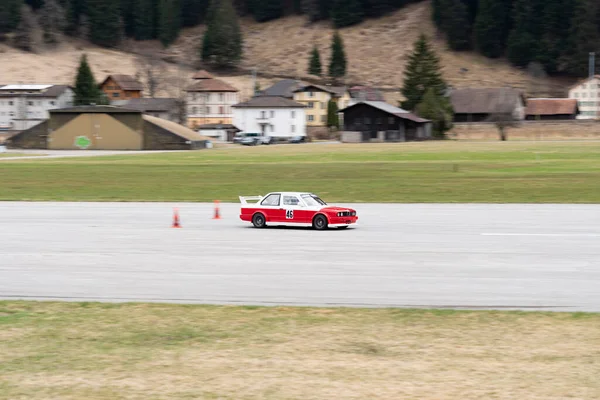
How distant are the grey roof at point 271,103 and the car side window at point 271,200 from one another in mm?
119375

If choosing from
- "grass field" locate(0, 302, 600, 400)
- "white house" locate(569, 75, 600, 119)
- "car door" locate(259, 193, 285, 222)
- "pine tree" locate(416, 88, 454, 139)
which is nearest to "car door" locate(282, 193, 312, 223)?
"car door" locate(259, 193, 285, 222)

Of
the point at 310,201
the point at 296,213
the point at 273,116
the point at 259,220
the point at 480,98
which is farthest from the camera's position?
the point at 480,98

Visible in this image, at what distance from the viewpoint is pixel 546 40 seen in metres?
197

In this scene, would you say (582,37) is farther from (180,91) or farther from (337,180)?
(337,180)

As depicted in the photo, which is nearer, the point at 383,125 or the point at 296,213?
the point at 296,213

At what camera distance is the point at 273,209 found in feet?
90.1

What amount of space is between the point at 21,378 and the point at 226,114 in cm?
16112

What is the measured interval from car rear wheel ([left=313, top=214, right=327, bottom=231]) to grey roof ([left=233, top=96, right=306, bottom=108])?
120544 millimetres

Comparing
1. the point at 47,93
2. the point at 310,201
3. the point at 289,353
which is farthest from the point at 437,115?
the point at 289,353

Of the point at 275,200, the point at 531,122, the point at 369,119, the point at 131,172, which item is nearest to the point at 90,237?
the point at 275,200

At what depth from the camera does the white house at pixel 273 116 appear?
14725 cm

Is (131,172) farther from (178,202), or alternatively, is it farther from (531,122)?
(531,122)

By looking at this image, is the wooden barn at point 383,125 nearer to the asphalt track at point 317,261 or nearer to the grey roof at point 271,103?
the grey roof at point 271,103

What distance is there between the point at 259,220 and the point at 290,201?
1.18m
